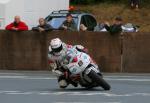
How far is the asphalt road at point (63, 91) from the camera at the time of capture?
54.3 feet

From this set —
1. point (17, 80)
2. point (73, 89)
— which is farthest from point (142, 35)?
point (73, 89)

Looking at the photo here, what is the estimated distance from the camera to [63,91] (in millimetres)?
18859

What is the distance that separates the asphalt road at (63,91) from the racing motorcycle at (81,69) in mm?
290

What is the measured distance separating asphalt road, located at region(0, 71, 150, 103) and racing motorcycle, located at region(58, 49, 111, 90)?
0.95 ft

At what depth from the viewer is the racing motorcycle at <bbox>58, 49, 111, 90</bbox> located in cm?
1850

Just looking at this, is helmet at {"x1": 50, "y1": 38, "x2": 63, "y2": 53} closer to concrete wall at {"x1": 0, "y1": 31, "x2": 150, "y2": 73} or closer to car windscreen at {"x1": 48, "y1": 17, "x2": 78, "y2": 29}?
concrete wall at {"x1": 0, "y1": 31, "x2": 150, "y2": 73}

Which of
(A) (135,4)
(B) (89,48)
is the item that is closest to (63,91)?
(B) (89,48)

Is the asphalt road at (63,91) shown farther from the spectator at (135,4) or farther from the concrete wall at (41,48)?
the spectator at (135,4)

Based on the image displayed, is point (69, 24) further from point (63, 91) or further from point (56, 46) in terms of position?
point (56, 46)

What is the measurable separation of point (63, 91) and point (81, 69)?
2.46ft

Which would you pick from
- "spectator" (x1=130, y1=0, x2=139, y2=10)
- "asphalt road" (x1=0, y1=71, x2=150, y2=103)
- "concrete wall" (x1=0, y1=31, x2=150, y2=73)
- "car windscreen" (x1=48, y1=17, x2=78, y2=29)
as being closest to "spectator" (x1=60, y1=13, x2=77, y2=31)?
"concrete wall" (x1=0, y1=31, x2=150, y2=73)

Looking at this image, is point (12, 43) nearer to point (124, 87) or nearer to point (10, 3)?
point (10, 3)

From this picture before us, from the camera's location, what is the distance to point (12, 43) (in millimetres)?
28203

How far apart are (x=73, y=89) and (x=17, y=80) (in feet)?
11.5
